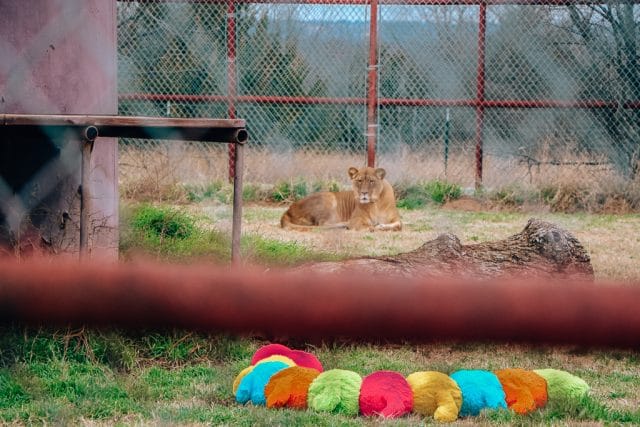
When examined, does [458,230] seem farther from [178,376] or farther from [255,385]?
[255,385]

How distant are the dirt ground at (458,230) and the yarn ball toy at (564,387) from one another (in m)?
2.13

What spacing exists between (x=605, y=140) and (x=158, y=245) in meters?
4.80

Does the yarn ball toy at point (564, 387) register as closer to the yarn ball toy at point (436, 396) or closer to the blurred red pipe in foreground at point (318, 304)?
the yarn ball toy at point (436, 396)

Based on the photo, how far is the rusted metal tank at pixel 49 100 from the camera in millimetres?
2756

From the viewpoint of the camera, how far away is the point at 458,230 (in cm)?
616

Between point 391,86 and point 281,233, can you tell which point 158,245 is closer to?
point 281,233

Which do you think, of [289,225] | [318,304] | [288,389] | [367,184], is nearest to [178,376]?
[288,389]

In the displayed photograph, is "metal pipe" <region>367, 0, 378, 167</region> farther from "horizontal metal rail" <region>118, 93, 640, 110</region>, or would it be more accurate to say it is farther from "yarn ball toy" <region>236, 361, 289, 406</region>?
"yarn ball toy" <region>236, 361, 289, 406</region>

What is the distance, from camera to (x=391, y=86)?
8.11 meters

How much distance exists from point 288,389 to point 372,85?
17.2 ft

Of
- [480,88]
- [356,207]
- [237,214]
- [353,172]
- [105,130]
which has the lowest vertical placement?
[356,207]

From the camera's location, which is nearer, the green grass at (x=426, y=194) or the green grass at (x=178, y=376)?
the green grass at (x=178, y=376)

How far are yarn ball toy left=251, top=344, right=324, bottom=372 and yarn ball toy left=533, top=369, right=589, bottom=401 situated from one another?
0.60 m

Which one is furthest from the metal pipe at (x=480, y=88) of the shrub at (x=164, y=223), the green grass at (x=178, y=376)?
the green grass at (x=178, y=376)
